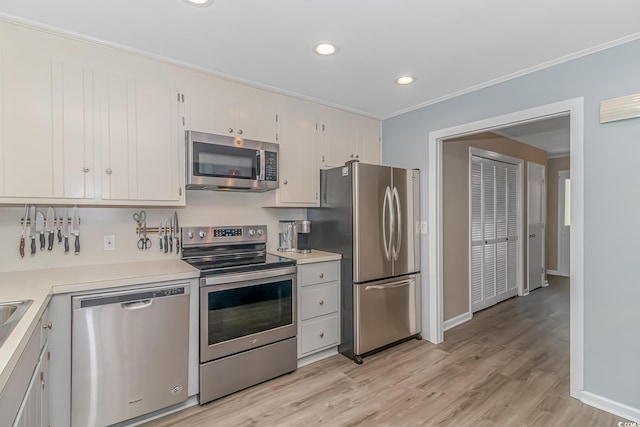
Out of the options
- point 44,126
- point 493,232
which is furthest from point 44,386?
point 493,232

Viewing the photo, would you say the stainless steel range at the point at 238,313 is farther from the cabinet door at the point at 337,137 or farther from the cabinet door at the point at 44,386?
the cabinet door at the point at 337,137

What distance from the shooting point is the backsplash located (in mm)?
2104

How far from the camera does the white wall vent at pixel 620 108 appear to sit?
2018 mm

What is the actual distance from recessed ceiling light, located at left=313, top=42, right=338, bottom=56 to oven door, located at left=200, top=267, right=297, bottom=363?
1645 millimetres

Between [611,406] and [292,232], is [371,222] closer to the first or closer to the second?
[292,232]

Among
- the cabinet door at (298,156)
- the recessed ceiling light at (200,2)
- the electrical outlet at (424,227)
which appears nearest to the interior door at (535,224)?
the electrical outlet at (424,227)

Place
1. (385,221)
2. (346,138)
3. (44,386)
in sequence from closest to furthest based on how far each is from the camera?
(44,386)
(385,221)
(346,138)

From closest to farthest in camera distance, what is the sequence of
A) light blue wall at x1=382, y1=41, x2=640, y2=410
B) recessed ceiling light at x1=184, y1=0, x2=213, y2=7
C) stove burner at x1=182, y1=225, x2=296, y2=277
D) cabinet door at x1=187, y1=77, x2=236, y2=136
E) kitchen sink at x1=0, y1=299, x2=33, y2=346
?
kitchen sink at x1=0, y1=299, x2=33, y2=346 → recessed ceiling light at x1=184, y1=0, x2=213, y2=7 → light blue wall at x1=382, y1=41, x2=640, y2=410 → stove burner at x1=182, y1=225, x2=296, y2=277 → cabinet door at x1=187, y1=77, x2=236, y2=136

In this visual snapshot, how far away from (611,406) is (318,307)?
2144mm

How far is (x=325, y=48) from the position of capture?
220 cm

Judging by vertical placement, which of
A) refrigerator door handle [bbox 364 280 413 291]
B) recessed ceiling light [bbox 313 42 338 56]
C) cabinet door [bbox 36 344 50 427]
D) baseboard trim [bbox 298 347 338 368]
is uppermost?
recessed ceiling light [bbox 313 42 338 56]

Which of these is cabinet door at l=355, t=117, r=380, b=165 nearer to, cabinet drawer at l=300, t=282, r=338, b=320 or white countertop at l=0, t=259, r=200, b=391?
cabinet drawer at l=300, t=282, r=338, b=320

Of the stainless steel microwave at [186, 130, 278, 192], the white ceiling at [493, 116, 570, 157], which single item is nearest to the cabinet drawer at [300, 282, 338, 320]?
the stainless steel microwave at [186, 130, 278, 192]

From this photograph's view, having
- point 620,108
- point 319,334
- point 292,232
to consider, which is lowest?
point 319,334
